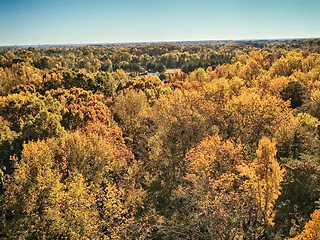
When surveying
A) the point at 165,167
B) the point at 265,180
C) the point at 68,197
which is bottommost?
the point at 165,167

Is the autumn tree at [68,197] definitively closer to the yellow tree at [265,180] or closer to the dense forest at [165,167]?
the dense forest at [165,167]

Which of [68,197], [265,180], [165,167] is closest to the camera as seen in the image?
[68,197]

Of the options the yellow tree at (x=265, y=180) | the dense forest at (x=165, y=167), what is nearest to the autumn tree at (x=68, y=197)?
the dense forest at (x=165, y=167)

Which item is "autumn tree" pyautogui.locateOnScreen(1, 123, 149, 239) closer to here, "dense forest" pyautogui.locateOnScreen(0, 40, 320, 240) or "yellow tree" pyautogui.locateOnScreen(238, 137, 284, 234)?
"dense forest" pyautogui.locateOnScreen(0, 40, 320, 240)

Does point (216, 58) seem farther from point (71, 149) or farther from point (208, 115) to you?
point (71, 149)

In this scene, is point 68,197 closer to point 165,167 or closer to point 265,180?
point 165,167

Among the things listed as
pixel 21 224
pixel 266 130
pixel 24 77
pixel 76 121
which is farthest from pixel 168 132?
pixel 24 77

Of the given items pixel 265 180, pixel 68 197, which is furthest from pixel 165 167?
pixel 68 197

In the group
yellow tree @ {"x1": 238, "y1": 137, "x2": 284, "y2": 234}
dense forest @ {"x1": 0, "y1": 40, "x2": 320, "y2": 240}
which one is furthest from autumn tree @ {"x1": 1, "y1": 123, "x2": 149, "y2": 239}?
yellow tree @ {"x1": 238, "y1": 137, "x2": 284, "y2": 234}
